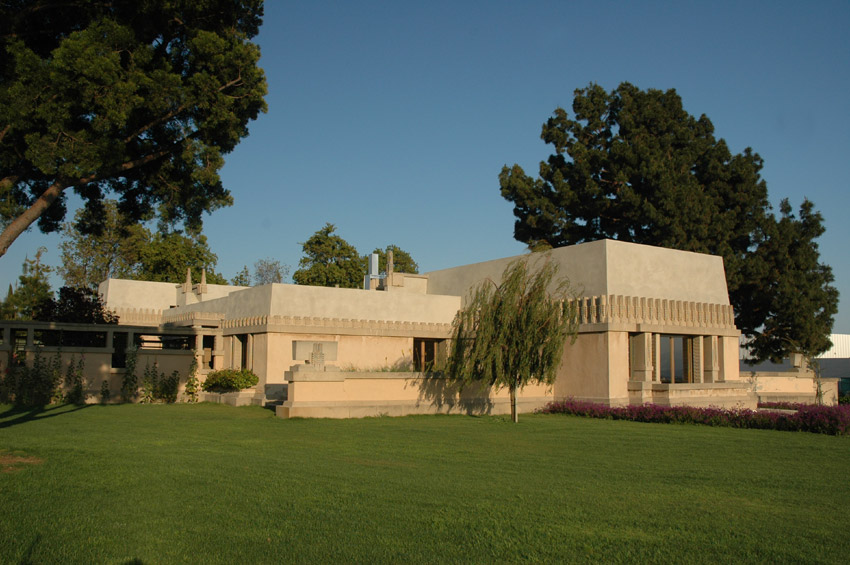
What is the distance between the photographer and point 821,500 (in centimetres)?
930

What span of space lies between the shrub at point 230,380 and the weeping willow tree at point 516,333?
8.44m

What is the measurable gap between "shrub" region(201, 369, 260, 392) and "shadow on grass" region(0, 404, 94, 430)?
421 centimetres

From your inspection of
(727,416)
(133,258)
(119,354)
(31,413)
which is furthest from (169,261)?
(727,416)

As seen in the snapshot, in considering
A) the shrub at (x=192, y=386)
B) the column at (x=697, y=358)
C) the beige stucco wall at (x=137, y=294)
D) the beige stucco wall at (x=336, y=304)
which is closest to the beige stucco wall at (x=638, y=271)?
the column at (x=697, y=358)

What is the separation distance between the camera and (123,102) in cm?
1212

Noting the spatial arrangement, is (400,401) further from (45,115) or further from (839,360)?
(839,360)

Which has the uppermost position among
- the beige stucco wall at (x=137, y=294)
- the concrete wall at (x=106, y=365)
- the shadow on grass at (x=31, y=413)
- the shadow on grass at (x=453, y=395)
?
the beige stucco wall at (x=137, y=294)

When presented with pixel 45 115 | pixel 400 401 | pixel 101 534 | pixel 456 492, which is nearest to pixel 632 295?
pixel 400 401

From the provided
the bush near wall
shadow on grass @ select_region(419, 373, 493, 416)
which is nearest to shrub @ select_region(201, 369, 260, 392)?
shadow on grass @ select_region(419, 373, 493, 416)

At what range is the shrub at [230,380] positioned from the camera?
25.2 meters

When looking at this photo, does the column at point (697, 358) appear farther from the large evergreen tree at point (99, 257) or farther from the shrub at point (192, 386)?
the large evergreen tree at point (99, 257)

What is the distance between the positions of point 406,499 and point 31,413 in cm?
1477

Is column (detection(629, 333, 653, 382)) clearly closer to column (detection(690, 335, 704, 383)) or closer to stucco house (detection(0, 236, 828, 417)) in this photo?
stucco house (detection(0, 236, 828, 417))

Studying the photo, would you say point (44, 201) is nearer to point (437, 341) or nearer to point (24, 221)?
point (24, 221)
